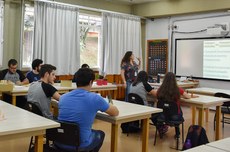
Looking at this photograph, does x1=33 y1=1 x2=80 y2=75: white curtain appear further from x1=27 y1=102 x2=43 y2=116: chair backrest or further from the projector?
the projector

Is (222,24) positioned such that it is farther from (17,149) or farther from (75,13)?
(17,149)

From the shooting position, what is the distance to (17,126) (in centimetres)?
216

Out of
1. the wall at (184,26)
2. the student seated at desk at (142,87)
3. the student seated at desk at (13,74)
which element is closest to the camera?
the student seated at desk at (142,87)

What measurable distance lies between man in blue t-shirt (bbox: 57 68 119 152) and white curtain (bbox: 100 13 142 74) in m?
4.80

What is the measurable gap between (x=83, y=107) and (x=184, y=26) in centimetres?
580

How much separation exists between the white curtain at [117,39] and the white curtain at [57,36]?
92cm

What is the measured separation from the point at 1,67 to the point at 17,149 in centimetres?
259

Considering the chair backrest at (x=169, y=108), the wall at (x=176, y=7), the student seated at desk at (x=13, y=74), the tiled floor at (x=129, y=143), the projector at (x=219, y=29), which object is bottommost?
the tiled floor at (x=129, y=143)

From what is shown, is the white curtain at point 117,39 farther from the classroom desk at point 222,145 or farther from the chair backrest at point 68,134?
the classroom desk at point 222,145

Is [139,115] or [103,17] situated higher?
[103,17]

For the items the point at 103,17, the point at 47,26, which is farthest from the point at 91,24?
the point at 47,26

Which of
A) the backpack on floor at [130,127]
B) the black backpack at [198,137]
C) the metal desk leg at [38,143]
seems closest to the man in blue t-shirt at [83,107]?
the metal desk leg at [38,143]

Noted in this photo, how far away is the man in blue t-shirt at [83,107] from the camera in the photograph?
2451mm

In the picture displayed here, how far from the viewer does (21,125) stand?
2193 millimetres
